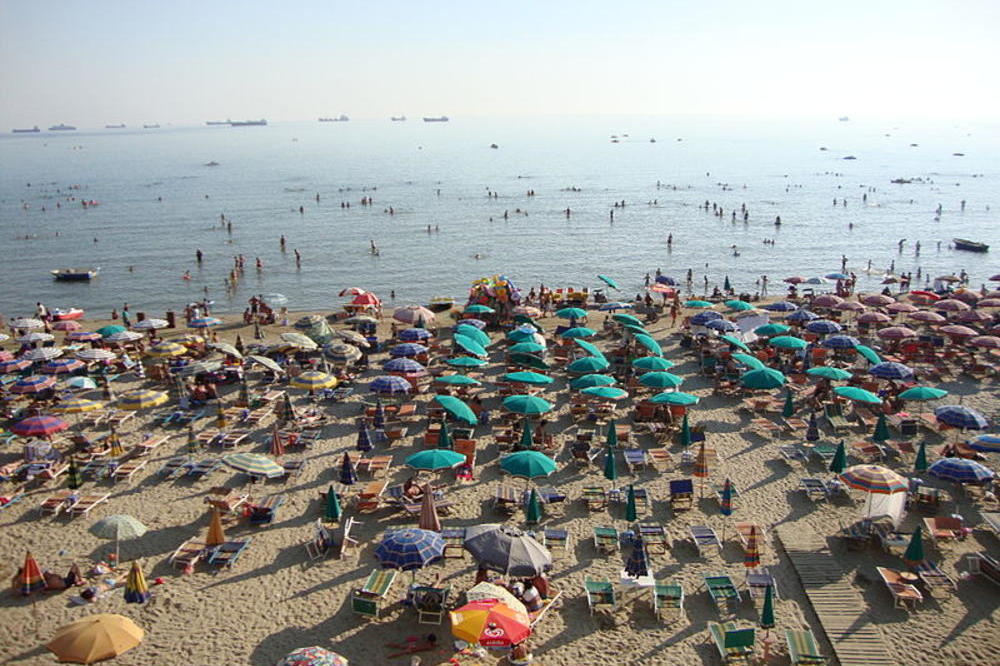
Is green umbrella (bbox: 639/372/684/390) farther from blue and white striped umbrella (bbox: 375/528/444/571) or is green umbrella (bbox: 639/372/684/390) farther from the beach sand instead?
blue and white striped umbrella (bbox: 375/528/444/571)

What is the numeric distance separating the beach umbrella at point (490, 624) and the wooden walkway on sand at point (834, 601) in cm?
560

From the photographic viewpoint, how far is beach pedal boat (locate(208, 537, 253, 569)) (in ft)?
46.9

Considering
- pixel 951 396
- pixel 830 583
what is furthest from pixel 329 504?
pixel 951 396

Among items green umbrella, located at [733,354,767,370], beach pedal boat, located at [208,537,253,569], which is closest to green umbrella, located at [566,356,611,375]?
green umbrella, located at [733,354,767,370]

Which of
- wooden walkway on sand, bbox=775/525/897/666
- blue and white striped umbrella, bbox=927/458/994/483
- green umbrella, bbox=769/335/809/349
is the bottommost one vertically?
wooden walkway on sand, bbox=775/525/897/666

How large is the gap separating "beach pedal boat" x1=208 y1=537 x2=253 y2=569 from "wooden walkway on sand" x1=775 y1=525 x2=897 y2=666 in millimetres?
11313

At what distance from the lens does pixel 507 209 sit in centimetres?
8419

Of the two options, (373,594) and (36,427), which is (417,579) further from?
(36,427)

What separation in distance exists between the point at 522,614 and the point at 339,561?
5.03m

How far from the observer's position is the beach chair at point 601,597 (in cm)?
1295

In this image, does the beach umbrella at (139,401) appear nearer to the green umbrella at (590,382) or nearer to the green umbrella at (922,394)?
the green umbrella at (590,382)

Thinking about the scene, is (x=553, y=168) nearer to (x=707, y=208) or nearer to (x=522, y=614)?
(x=707, y=208)

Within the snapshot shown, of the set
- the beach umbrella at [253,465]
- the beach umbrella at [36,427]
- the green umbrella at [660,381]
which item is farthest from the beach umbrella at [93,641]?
the green umbrella at [660,381]

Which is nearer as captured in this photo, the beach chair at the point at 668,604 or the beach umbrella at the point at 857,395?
the beach chair at the point at 668,604
